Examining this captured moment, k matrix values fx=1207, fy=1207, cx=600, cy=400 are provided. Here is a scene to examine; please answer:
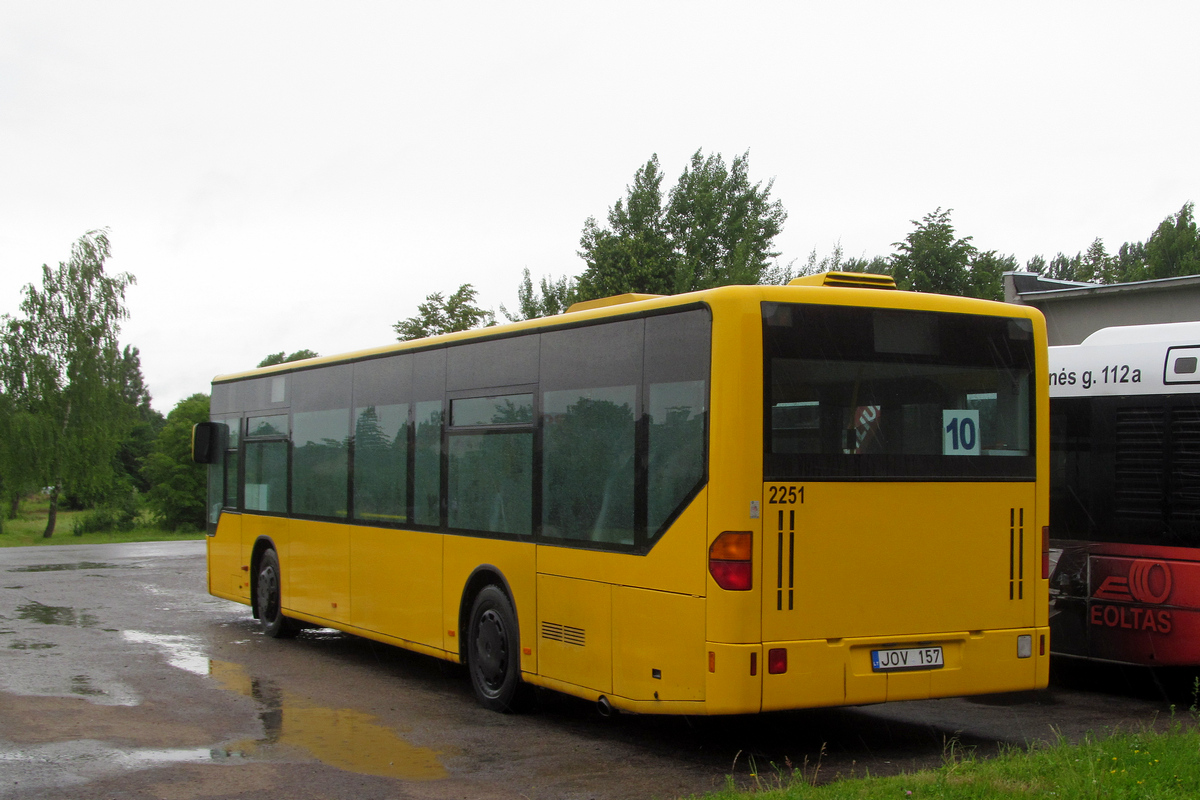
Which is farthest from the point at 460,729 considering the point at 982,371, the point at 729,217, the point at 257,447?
the point at 729,217

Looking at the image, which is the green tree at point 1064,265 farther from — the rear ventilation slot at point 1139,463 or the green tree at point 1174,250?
the rear ventilation slot at point 1139,463

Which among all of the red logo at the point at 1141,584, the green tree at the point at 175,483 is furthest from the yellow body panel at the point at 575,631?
the green tree at the point at 175,483

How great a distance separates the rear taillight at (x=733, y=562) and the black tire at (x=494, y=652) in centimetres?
245

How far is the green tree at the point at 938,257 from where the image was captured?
47469 millimetres

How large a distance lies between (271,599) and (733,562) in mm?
8298

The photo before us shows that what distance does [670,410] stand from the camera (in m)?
7.39

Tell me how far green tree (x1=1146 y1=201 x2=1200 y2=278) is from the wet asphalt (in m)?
49.7

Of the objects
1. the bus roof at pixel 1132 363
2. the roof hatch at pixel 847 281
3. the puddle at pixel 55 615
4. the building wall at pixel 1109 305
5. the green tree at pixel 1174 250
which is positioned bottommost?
the puddle at pixel 55 615

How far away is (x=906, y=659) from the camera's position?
7312 millimetres

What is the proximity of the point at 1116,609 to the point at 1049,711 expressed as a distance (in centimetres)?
98

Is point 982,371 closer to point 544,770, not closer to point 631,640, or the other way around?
point 631,640

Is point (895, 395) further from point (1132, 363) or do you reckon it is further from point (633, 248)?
point (633, 248)

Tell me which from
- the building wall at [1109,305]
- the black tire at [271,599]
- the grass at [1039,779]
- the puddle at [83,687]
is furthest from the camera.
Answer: the building wall at [1109,305]

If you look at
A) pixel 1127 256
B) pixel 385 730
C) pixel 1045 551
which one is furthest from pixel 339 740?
pixel 1127 256
